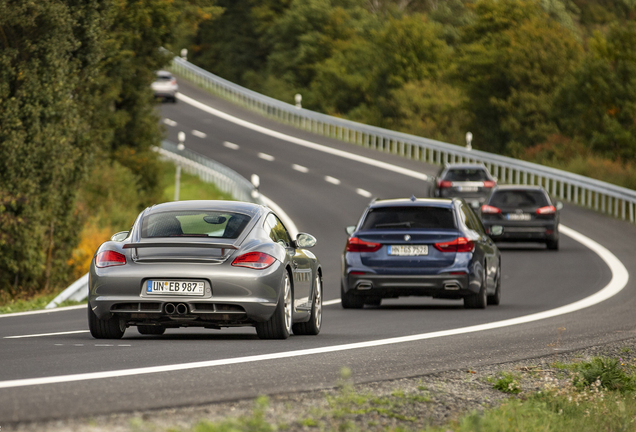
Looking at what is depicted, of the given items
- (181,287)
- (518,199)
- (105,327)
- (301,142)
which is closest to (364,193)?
(518,199)

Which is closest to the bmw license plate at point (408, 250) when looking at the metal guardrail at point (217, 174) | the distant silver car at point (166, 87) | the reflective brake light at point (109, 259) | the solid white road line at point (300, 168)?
the reflective brake light at point (109, 259)

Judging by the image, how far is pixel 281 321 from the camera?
460 inches

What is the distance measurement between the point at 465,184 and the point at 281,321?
2641 cm

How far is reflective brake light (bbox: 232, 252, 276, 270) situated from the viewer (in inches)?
447

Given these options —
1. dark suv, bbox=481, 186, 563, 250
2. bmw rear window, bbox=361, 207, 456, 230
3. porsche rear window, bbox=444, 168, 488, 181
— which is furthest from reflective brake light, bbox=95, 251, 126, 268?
porsche rear window, bbox=444, 168, 488, 181

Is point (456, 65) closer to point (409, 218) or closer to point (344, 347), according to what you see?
point (409, 218)

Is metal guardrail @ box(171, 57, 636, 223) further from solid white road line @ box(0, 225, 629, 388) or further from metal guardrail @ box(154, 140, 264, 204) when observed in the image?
solid white road line @ box(0, 225, 629, 388)

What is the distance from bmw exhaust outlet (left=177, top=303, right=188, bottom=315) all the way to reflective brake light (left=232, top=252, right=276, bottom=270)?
61cm

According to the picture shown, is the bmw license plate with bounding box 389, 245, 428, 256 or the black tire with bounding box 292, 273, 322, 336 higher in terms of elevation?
the bmw license plate with bounding box 389, 245, 428, 256

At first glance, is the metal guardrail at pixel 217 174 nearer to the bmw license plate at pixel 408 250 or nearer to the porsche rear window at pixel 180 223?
the bmw license plate at pixel 408 250

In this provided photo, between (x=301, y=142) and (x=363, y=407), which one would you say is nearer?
(x=363, y=407)

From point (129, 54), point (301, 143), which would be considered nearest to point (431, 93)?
point (301, 143)

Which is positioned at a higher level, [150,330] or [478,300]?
[150,330]

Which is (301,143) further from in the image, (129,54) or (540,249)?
(540,249)
